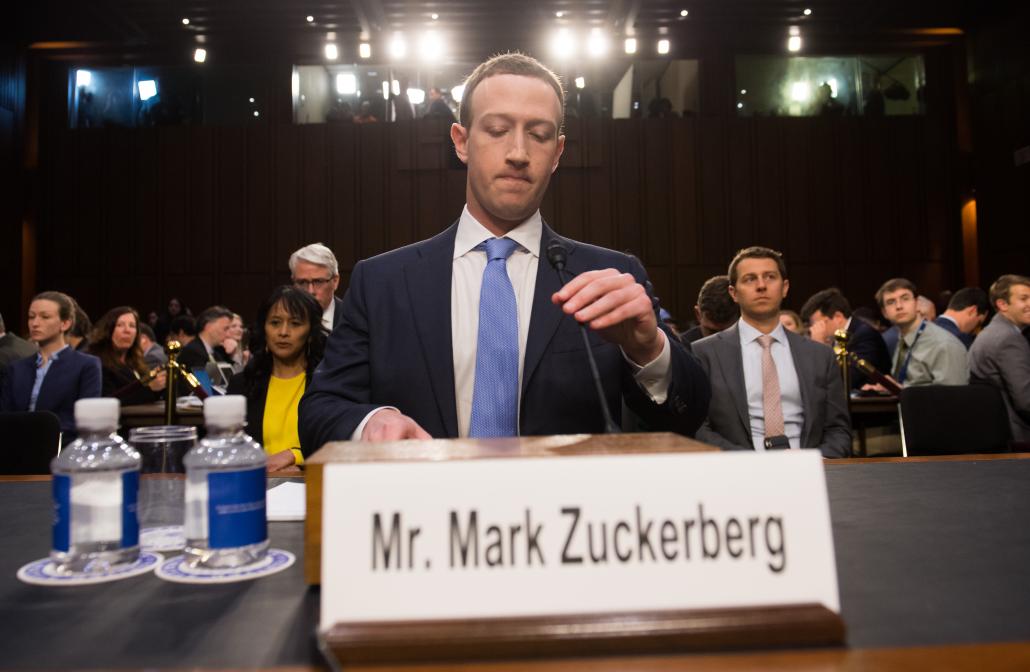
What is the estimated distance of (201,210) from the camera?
9.84m

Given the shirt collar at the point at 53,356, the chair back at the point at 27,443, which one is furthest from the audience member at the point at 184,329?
the chair back at the point at 27,443

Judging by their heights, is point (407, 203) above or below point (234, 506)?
above

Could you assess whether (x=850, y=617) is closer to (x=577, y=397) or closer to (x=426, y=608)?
(x=426, y=608)

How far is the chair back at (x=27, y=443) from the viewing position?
232cm

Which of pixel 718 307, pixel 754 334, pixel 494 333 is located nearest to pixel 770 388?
pixel 754 334

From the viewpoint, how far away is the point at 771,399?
116 inches

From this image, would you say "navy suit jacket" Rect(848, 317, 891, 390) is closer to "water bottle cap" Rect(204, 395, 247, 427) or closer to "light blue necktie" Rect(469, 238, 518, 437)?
"light blue necktie" Rect(469, 238, 518, 437)

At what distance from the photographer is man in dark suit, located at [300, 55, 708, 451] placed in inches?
47.3

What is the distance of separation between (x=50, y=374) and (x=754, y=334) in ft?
11.6

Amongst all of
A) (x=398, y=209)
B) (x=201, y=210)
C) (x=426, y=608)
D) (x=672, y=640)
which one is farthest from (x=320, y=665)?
(x=201, y=210)

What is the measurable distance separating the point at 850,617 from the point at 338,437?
72cm

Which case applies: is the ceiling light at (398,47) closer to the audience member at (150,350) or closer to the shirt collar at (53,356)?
the audience member at (150,350)

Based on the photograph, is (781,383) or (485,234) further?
(781,383)

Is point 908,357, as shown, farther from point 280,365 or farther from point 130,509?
point 130,509
